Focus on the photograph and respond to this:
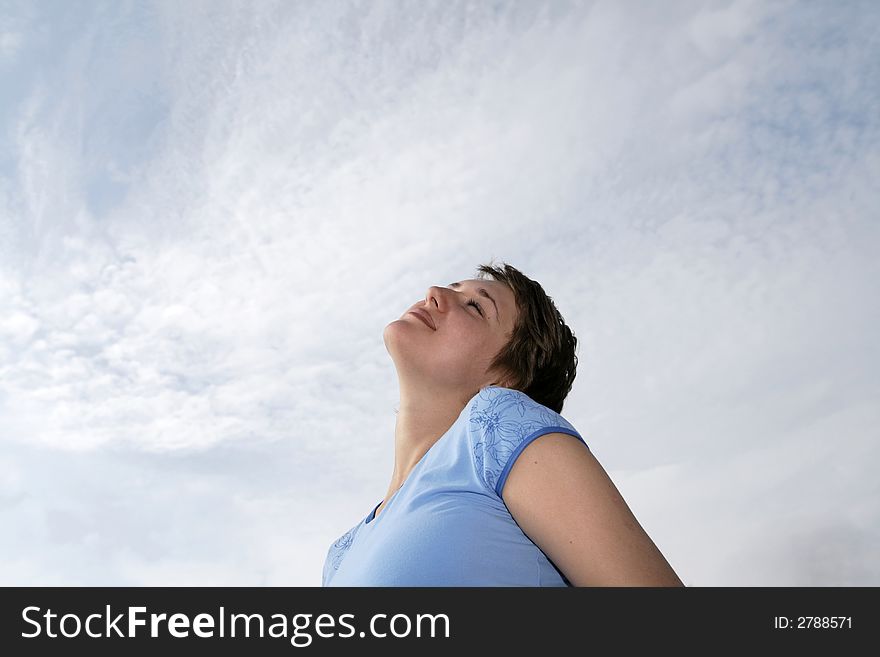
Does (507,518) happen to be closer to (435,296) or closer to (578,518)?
(578,518)

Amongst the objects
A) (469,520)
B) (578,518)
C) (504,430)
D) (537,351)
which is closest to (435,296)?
(537,351)

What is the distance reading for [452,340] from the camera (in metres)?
2.67

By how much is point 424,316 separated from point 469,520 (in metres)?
1.11

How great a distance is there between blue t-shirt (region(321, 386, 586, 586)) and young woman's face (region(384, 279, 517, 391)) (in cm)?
63

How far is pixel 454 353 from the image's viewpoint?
266 cm

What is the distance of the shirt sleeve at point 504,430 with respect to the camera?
1780mm

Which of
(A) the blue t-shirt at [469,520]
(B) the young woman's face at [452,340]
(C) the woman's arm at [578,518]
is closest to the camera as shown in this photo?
(C) the woman's arm at [578,518]

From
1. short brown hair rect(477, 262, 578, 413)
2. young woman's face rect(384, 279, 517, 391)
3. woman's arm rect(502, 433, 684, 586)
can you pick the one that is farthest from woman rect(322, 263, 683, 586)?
short brown hair rect(477, 262, 578, 413)

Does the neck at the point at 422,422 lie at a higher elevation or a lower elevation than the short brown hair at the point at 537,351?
lower

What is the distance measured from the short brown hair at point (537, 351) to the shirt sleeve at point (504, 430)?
74 cm

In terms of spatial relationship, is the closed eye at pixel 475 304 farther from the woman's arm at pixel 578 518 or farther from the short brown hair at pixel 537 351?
the woman's arm at pixel 578 518
